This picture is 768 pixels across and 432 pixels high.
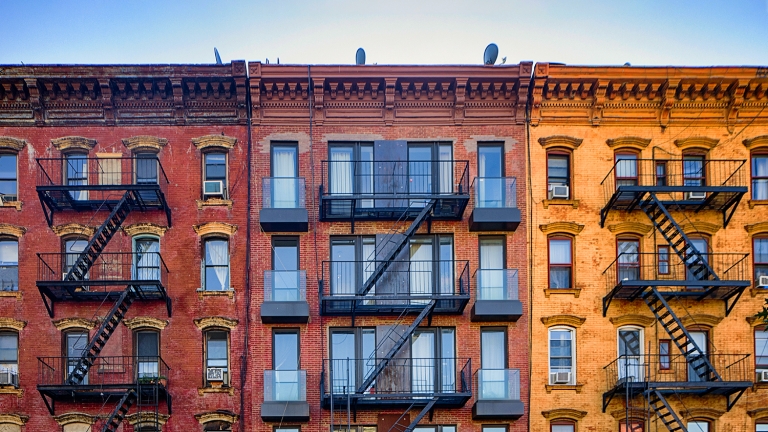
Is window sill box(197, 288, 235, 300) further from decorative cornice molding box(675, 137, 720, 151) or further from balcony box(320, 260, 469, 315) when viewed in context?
decorative cornice molding box(675, 137, 720, 151)

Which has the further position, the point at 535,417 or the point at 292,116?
the point at 292,116

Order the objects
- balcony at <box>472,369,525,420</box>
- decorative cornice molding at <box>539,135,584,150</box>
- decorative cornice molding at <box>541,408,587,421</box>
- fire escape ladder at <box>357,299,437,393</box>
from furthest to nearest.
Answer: decorative cornice molding at <box>539,135,584,150</box> < decorative cornice molding at <box>541,408,587,421</box> < balcony at <box>472,369,525,420</box> < fire escape ladder at <box>357,299,437,393</box>

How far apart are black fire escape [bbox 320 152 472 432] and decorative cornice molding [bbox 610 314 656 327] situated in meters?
4.63

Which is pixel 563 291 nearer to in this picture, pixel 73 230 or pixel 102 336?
→ pixel 102 336

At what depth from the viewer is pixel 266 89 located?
25.5 meters

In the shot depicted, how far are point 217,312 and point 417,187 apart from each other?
23.3 ft

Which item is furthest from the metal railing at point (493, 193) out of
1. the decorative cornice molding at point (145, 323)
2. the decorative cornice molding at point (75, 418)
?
the decorative cornice molding at point (75, 418)

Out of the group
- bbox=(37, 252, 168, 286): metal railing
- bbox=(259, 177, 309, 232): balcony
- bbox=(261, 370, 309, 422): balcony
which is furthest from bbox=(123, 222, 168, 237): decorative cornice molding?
bbox=(261, 370, 309, 422): balcony

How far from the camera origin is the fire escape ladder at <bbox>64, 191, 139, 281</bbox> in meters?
A: 23.8

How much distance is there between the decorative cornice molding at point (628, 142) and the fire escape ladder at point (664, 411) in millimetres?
7517

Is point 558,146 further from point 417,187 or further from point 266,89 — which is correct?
point 266,89

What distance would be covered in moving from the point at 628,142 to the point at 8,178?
19259 mm

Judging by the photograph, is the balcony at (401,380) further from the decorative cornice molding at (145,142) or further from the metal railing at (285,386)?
the decorative cornice molding at (145,142)

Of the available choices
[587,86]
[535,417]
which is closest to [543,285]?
[535,417]
